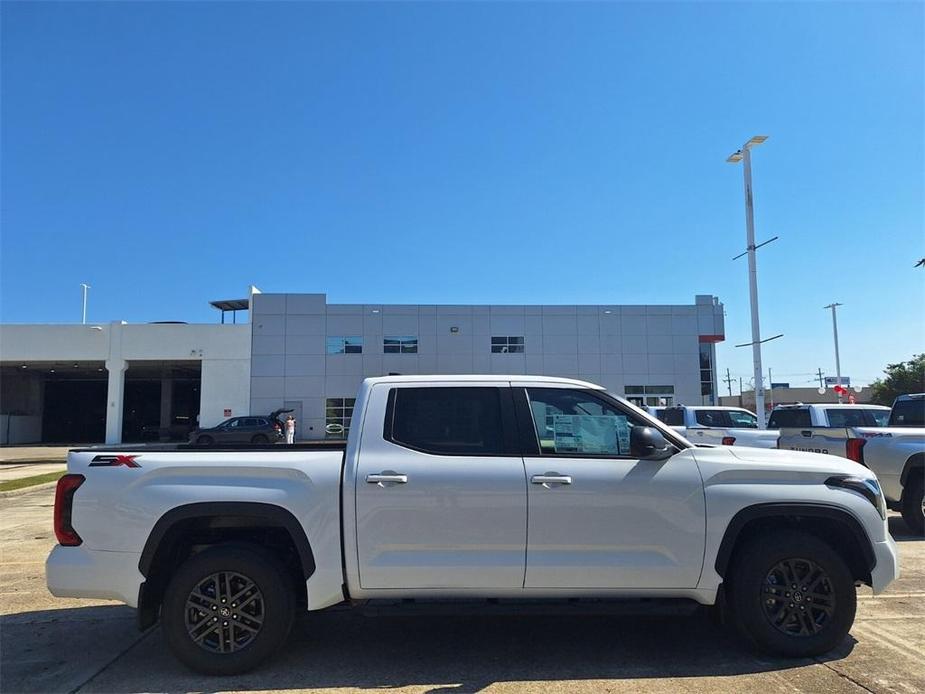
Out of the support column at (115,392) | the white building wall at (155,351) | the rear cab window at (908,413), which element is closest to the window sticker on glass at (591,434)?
the rear cab window at (908,413)

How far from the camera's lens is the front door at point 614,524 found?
4320 millimetres

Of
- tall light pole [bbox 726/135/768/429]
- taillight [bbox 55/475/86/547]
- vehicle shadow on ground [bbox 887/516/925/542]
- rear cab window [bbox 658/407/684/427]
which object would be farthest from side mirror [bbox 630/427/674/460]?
tall light pole [bbox 726/135/768/429]

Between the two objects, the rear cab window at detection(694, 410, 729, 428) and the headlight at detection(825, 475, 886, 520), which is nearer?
the headlight at detection(825, 475, 886, 520)

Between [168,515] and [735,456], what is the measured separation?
3.85 m

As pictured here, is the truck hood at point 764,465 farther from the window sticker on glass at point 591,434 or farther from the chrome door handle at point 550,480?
the chrome door handle at point 550,480

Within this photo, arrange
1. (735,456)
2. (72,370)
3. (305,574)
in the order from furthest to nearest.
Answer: (72,370)
(735,456)
(305,574)

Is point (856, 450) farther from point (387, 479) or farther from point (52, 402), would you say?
point (52, 402)

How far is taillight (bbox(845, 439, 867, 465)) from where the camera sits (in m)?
9.20

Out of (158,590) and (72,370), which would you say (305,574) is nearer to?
(158,590)

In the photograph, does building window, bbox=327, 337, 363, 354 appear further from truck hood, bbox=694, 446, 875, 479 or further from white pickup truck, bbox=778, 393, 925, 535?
truck hood, bbox=694, 446, 875, 479

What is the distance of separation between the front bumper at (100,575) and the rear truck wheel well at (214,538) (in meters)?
0.06

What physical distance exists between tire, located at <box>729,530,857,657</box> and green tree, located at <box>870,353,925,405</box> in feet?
180

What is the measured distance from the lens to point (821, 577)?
4500 millimetres

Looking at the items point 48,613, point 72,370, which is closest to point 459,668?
point 48,613
